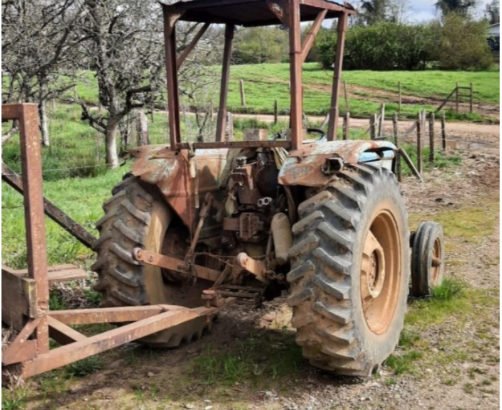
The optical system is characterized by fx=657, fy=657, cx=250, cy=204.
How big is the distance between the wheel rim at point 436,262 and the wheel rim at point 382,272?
1.43 metres

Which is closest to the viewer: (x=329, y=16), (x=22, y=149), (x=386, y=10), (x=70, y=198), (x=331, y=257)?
(x=22, y=149)

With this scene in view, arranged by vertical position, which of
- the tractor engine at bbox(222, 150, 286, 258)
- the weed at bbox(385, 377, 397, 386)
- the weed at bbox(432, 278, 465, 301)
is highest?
the tractor engine at bbox(222, 150, 286, 258)

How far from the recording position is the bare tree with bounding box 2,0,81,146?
41.2ft

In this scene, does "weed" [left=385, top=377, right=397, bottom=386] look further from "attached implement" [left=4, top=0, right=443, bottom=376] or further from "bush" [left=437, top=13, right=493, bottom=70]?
"bush" [left=437, top=13, right=493, bottom=70]

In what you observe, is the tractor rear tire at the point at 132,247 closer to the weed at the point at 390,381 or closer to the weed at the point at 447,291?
the weed at the point at 390,381

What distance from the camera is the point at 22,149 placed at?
3084 mm

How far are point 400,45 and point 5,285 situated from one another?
4637 centimetres

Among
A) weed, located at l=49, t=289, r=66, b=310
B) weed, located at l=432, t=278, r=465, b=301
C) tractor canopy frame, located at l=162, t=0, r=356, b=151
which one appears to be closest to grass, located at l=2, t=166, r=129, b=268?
weed, located at l=49, t=289, r=66, b=310

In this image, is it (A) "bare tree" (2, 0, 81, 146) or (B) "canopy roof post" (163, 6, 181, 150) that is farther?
(A) "bare tree" (2, 0, 81, 146)

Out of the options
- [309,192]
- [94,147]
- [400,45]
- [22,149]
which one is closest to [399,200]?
[309,192]

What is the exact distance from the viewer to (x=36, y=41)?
13.1 m

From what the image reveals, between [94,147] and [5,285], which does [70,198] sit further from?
[5,285]

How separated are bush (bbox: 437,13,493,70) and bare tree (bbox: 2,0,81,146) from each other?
3526 centimetres

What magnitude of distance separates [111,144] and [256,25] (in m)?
11.0
